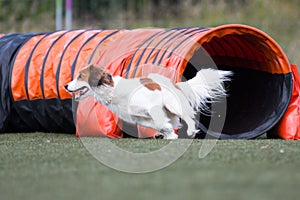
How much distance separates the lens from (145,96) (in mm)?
5574

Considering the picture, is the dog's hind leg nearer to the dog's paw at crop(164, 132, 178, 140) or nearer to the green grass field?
the dog's paw at crop(164, 132, 178, 140)

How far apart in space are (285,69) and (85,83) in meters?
1.98

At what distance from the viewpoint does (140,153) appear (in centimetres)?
442

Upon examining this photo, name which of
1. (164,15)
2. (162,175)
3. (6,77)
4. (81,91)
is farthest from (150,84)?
(164,15)

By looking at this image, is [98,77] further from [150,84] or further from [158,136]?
[158,136]

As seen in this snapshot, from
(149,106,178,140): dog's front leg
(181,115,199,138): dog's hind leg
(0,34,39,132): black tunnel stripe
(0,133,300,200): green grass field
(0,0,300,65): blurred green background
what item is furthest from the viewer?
(0,0,300,65): blurred green background

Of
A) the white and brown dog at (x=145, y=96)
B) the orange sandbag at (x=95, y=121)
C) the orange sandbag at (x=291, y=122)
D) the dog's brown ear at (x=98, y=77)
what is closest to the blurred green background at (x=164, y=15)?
the orange sandbag at (x=291, y=122)

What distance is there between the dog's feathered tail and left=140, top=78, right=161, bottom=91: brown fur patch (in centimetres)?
20

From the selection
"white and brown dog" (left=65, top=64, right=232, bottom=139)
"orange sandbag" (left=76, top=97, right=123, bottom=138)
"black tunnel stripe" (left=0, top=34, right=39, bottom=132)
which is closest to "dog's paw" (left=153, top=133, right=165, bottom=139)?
"white and brown dog" (left=65, top=64, right=232, bottom=139)

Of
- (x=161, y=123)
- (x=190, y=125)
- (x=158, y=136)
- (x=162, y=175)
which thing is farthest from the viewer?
(x=158, y=136)

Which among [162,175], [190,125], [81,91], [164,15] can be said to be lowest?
[164,15]

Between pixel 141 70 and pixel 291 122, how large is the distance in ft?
5.03

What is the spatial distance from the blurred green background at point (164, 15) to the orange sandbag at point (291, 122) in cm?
619

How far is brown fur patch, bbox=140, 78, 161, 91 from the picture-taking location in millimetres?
5582
